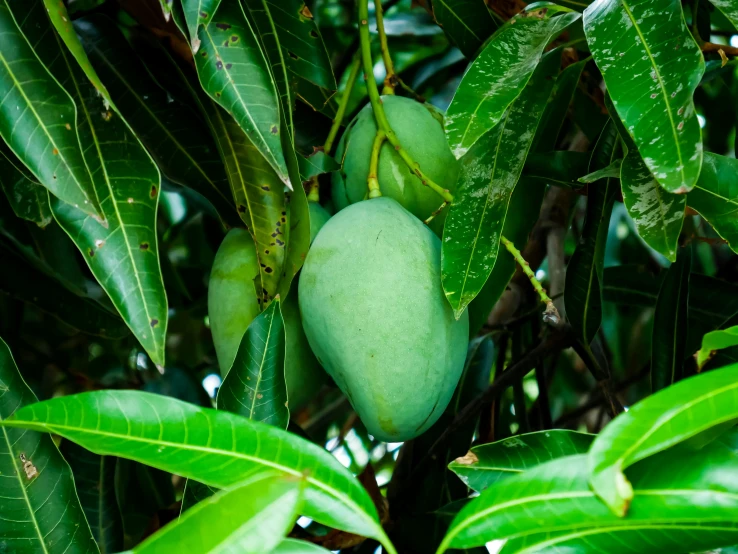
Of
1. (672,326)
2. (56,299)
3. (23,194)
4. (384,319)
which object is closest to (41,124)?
(23,194)

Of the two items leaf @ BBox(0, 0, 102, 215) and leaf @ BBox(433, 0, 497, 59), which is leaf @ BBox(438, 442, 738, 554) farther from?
leaf @ BBox(433, 0, 497, 59)

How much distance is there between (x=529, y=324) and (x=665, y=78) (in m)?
0.95

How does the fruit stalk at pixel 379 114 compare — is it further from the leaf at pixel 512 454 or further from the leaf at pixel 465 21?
the leaf at pixel 512 454

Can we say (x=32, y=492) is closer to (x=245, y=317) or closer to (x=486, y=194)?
(x=245, y=317)

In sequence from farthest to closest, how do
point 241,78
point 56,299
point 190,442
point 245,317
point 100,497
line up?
point 56,299 < point 100,497 < point 245,317 < point 241,78 < point 190,442

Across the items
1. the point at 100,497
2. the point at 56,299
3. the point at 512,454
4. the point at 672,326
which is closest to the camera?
the point at 512,454

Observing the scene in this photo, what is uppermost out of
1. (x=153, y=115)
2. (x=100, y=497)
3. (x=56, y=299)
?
(x=153, y=115)

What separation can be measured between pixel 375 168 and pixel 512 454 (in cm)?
38

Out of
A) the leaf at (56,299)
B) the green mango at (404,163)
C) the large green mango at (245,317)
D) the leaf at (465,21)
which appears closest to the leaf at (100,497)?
the leaf at (56,299)

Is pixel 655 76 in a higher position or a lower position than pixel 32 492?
higher

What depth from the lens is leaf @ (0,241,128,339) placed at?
4.36 feet

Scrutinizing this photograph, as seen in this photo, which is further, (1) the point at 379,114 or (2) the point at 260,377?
(1) the point at 379,114

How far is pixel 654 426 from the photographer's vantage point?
50 cm

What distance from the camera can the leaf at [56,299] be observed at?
4.36 ft
